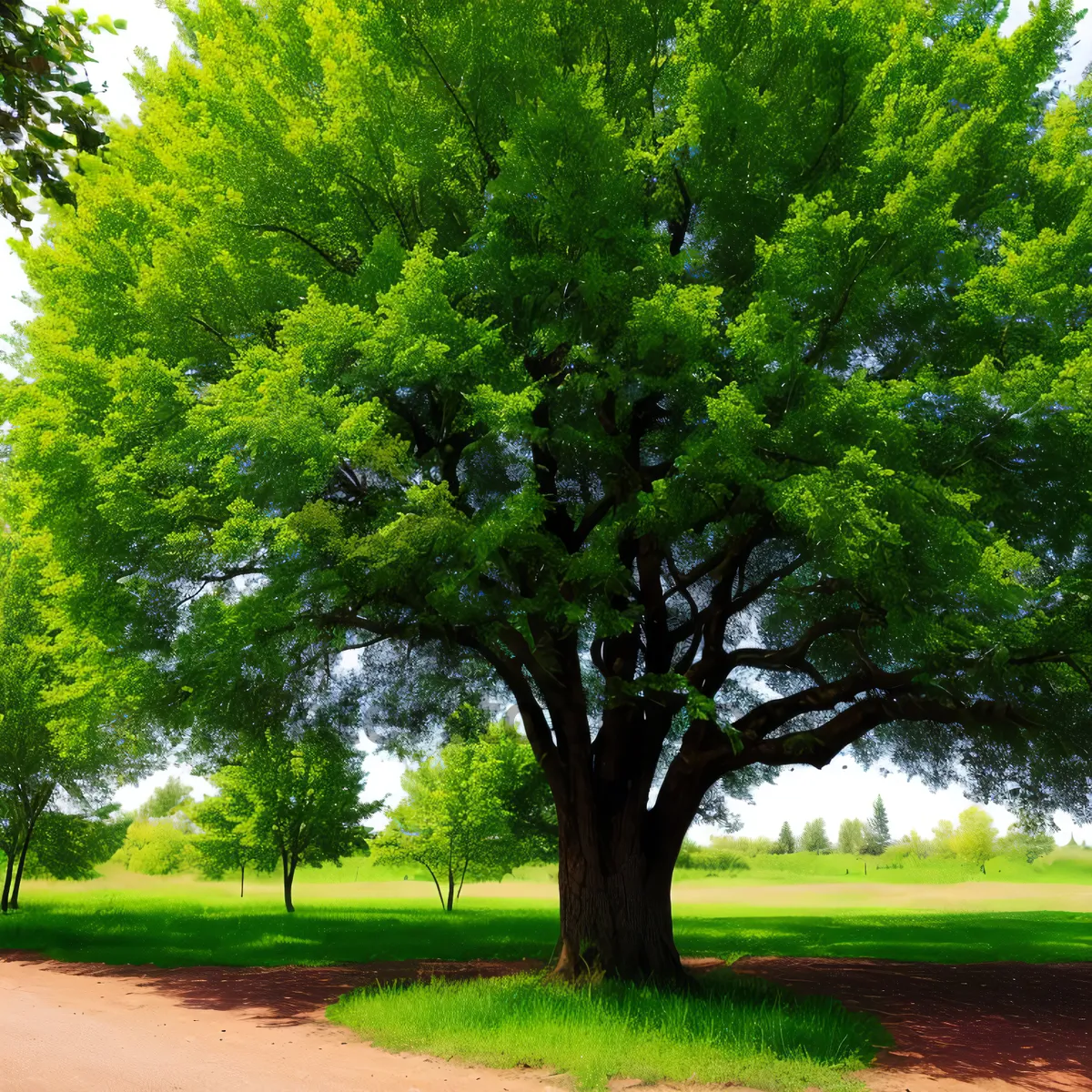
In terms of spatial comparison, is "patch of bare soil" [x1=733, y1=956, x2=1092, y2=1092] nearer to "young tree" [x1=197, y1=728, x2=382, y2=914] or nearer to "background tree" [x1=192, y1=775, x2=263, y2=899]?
"young tree" [x1=197, y1=728, x2=382, y2=914]

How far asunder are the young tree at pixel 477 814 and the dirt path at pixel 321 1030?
11562 mm

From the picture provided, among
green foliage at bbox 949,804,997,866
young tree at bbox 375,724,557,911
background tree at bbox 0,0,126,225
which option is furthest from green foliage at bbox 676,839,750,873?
background tree at bbox 0,0,126,225

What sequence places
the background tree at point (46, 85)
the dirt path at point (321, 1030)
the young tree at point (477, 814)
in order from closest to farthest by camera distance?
the background tree at point (46, 85) < the dirt path at point (321, 1030) < the young tree at point (477, 814)

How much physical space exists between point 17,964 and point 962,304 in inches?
764

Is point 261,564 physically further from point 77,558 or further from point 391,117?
point 391,117

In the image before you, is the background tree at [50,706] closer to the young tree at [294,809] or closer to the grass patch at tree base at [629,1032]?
the young tree at [294,809]

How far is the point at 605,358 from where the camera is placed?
10336 millimetres

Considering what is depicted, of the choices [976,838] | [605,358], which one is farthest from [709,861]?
[605,358]

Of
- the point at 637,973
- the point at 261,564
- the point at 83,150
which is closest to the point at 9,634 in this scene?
the point at 261,564

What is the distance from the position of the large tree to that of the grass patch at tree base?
2.27 meters

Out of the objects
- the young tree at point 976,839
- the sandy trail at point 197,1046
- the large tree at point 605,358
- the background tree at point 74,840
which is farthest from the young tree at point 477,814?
the young tree at point 976,839

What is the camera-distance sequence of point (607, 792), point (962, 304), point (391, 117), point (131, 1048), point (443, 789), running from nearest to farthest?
point (131, 1048)
point (962, 304)
point (391, 117)
point (607, 792)
point (443, 789)

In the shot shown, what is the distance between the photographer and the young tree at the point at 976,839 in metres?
68.3

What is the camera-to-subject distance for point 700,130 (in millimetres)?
9930
